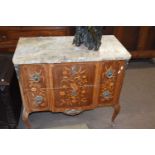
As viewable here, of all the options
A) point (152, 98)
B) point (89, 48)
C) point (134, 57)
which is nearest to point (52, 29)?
point (89, 48)

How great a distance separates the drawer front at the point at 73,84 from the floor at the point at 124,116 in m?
0.34

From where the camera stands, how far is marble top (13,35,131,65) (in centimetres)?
126

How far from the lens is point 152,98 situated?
2123 millimetres

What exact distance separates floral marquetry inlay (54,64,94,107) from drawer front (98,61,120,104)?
9 cm

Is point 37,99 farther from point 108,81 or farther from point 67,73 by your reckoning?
point 108,81

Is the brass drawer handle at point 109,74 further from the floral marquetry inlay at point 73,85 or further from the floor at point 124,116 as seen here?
the floor at point 124,116

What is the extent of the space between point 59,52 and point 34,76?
9.7 inches

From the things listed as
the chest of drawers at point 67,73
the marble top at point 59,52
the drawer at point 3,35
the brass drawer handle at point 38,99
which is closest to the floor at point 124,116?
the chest of drawers at point 67,73

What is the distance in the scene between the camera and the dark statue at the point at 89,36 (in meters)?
1.33

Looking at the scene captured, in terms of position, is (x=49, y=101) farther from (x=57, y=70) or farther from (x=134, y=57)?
(x=134, y=57)

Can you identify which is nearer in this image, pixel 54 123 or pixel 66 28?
pixel 54 123

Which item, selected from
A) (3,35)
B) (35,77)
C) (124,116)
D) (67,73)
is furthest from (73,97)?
(3,35)

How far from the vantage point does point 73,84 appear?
1.40m
